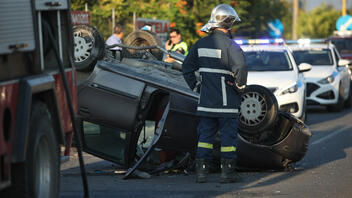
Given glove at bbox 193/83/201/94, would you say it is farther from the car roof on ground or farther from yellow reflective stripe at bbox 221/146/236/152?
the car roof on ground

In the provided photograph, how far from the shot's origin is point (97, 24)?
2522 cm

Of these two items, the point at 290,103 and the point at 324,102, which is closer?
the point at 290,103

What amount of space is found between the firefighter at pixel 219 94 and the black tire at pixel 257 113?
2.28 ft

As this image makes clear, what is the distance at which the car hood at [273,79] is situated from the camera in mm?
14922

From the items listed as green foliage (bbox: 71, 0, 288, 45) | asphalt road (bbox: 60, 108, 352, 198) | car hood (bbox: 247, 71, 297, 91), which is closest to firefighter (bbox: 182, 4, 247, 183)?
asphalt road (bbox: 60, 108, 352, 198)

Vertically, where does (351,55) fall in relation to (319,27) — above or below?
above

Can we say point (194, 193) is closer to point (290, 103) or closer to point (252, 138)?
point (252, 138)

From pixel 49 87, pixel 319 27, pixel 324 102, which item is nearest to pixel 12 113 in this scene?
pixel 49 87

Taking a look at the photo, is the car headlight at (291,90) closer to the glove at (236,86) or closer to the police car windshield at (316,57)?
the police car windshield at (316,57)

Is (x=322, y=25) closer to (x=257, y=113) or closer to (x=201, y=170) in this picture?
(x=257, y=113)

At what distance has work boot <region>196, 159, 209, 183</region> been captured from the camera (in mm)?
8352

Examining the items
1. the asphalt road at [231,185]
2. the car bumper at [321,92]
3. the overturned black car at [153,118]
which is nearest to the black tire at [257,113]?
the overturned black car at [153,118]

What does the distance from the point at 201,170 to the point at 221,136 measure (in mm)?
418

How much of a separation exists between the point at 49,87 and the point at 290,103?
377 inches
